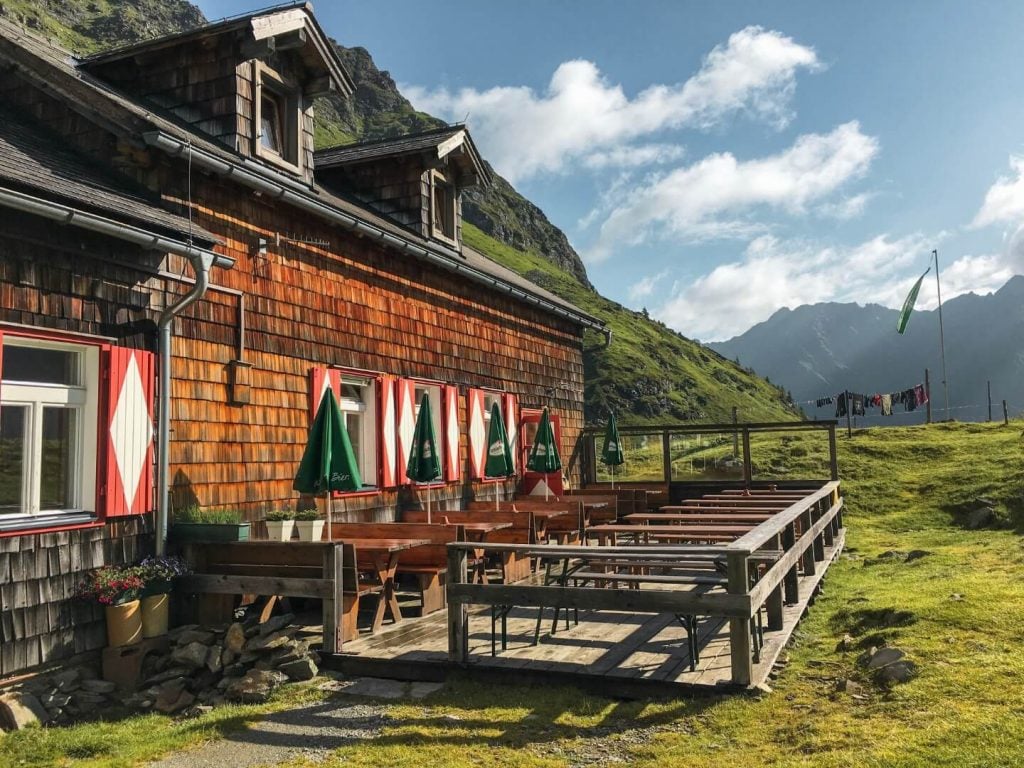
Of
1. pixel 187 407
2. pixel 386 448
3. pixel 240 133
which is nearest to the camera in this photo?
pixel 187 407

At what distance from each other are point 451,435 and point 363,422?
6.46 ft

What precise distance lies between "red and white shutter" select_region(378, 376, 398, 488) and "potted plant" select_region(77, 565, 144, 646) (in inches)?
167

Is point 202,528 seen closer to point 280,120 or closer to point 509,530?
point 509,530

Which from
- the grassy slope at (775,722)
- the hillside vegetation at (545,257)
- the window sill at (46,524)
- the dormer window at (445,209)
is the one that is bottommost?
the grassy slope at (775,722)

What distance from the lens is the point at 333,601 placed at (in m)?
6.58

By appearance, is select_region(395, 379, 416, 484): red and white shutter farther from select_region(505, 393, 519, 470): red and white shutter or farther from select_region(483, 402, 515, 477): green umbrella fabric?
select_region(505, 393, 519, 470): red and white shutter

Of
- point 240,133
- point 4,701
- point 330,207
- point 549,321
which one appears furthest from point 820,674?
point 549,321

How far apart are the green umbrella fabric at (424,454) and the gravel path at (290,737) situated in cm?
418

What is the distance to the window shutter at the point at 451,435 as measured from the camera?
12148 mm

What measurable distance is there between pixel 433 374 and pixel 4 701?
7.30 meters

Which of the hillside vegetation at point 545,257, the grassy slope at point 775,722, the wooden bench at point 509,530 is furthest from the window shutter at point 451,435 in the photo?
the hillside vegetation at point 545,257

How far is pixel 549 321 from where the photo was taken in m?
16.6

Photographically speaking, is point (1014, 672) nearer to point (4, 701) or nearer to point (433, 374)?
point (4, 701)

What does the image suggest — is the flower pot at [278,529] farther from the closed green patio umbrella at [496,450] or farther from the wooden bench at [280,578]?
the closed green patio umbrella at [496,450]
